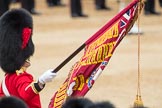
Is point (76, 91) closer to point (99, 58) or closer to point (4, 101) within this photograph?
point (99, 58)

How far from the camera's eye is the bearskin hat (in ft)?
18.0

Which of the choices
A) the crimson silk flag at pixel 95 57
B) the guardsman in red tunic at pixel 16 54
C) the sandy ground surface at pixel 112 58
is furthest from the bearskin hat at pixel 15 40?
the sandy ground surface at pixel 112 58

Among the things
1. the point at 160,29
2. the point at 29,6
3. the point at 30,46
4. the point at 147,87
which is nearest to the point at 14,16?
the point at 30,46

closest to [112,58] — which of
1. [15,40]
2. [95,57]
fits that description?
[95,57]

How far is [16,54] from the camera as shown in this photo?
5.50 meters

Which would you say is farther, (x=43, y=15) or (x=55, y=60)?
(x=43, y=15)

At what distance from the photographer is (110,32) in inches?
232

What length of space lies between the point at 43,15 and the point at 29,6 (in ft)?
1.78

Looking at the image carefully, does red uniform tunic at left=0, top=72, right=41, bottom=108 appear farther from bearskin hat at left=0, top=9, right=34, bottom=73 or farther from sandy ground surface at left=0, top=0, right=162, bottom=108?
sandy ground surface at left=0, top=0, right=162, bottom=108

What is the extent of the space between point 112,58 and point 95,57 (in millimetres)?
5368

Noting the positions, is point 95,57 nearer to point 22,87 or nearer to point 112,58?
point 22,87

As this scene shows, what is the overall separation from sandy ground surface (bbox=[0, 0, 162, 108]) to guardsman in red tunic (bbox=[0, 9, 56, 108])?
2196 millimetres

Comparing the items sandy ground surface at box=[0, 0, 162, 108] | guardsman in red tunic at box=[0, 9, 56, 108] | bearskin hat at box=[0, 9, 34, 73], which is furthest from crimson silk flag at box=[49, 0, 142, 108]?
sandy ground surface at box=[0, 0, 162, 108]

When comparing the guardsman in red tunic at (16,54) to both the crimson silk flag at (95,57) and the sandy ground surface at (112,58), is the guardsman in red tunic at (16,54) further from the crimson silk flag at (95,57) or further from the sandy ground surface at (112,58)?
the sandy ground surface at (112,58)
